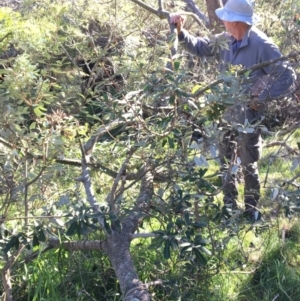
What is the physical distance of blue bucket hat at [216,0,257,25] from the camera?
3364 mm

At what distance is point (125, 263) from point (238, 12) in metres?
1.76

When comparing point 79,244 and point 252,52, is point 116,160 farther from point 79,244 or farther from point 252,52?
point 252,52

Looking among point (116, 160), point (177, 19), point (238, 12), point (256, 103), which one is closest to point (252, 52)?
point (238, 12)

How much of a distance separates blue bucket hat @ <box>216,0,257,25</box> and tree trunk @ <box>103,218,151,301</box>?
1.48 meters

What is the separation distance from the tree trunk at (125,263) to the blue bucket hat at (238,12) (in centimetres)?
148

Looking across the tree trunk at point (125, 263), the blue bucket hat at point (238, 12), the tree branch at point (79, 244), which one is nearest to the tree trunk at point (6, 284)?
the tree branch at point (79, 244)

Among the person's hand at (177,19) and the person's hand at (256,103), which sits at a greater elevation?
the person's hand at (177,19)

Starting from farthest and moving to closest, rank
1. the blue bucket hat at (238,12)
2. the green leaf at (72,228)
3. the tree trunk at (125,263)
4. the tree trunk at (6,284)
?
the blue bucket hat at (238,12), the tree trunk at (6,284), the tree trunk at (125,263), the green leaf at (72,228)

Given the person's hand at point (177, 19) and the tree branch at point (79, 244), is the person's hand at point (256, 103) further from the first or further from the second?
the tree branch at point (79, 244)

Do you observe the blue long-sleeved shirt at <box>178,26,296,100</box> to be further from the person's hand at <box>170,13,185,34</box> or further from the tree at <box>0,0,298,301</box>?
the tree at <box>0,0,298,301</box>

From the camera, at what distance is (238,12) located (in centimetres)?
338

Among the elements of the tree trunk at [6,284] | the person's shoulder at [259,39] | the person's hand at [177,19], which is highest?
the person's hand at [177,19]

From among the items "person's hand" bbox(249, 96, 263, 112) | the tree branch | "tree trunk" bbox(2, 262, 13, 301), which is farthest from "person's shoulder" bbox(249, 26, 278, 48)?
"tree trunk" bbox(2, 262, 13, 301)

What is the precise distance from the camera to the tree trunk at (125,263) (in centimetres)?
233
